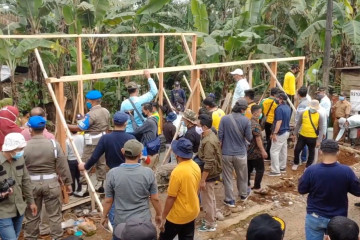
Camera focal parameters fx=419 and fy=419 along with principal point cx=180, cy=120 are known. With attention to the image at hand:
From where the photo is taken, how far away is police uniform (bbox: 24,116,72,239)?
483cm

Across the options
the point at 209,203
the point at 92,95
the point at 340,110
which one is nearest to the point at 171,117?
the point at 92,95

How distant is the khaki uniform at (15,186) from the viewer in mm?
4273

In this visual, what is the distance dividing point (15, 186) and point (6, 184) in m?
0.18

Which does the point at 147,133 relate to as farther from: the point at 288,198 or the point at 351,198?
the point at 351,198

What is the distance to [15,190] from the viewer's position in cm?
437

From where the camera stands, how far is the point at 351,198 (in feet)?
24.0

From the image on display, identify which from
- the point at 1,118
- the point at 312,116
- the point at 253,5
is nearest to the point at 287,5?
the point at 253,5

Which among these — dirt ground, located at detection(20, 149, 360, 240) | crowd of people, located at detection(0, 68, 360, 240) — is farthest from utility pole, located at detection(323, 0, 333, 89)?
dirt ground, located at detection(20, 149, 360, 240)

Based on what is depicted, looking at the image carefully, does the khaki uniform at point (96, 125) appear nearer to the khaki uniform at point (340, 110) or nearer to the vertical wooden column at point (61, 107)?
the vertical wooden column at point (61, 107)

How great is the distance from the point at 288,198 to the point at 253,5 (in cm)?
730

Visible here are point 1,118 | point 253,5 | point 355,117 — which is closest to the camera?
point 1,118

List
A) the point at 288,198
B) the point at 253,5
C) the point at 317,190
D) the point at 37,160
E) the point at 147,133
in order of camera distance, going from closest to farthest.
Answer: the point at 317,190, the point at 37,160, the point at 147,133, the point at 288,198, the point at 253,5

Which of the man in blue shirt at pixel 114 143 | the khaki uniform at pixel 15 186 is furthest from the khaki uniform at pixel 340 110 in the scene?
the khaki uniform at pixel 15 186

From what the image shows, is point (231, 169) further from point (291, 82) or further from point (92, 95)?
point (291, 82)
